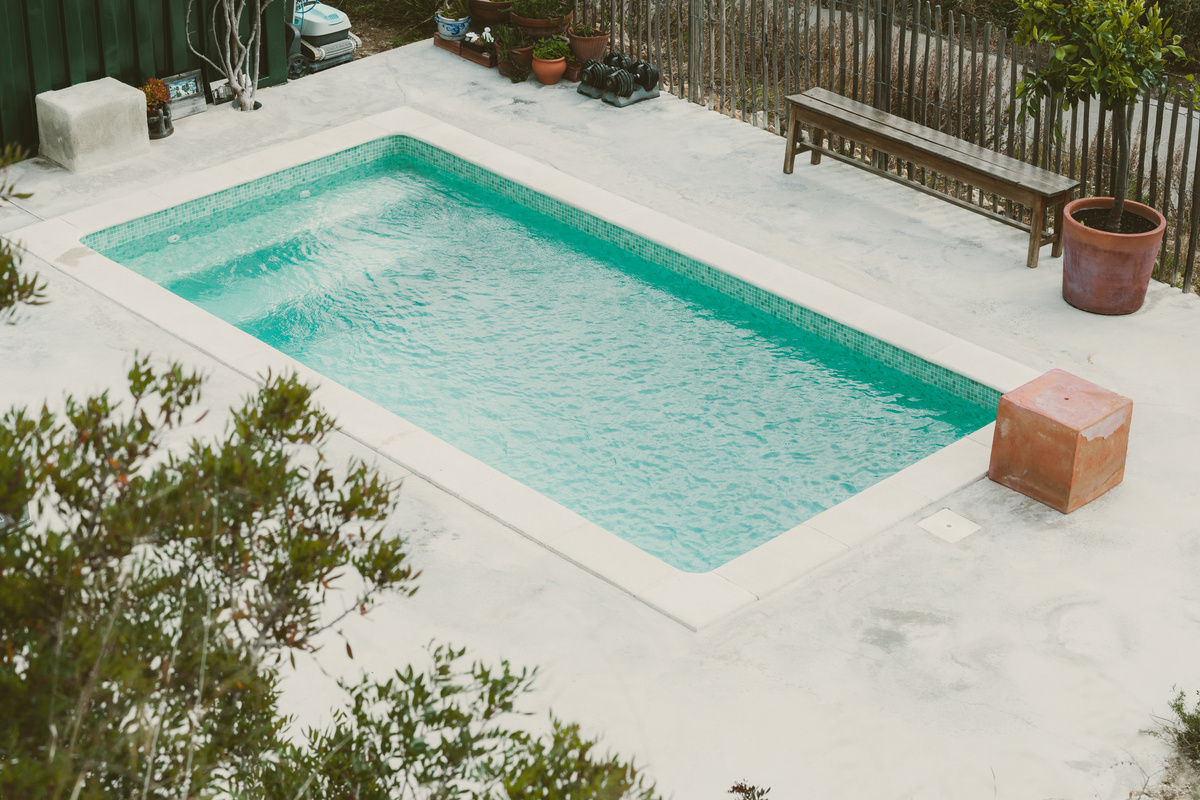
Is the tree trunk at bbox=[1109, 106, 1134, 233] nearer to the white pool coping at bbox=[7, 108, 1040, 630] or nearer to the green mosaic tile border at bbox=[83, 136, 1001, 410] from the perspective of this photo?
the white pool coping at bbox=[7, 108, 1040, 630]

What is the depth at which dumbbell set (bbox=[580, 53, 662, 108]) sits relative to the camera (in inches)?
408

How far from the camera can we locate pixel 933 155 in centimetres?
844

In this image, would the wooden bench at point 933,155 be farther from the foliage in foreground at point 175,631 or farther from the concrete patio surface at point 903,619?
the foliage in foreground at point 175,631

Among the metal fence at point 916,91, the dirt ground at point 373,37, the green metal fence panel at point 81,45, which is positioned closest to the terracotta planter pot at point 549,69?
the metal fence at point 916,91

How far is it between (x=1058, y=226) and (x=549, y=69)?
14.3ft

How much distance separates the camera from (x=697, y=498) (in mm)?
6723

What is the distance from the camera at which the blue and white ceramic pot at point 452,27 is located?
37.1 feet

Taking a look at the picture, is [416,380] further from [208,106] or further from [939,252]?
[208,106]

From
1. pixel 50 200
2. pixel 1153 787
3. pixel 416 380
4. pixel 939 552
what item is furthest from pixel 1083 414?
pixel 50 200

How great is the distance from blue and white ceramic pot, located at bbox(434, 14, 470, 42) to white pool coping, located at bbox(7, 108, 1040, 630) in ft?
4.59

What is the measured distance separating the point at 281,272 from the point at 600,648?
14.3ft

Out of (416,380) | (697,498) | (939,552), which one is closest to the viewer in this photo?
(939,552)

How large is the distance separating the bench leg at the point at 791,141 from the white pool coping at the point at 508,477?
110 centimetres

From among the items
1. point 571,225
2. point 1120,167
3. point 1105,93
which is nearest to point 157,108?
point 571,225
